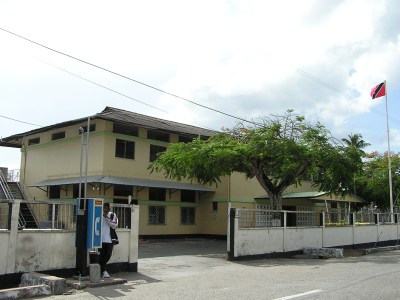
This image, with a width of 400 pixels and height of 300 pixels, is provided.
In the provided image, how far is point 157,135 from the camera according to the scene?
1056 inches

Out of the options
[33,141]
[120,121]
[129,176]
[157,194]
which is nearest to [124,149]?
[129,176]

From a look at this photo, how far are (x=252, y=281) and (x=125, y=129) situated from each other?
16.1 metres

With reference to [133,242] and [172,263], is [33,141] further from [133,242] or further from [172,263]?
[133,242]

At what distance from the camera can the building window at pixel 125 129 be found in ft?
81.9

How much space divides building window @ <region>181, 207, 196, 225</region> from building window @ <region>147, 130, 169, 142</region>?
4.49 metres

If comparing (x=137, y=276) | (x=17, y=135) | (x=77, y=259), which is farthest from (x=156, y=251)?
(x=17, y=135)

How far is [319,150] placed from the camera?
1786 centimetres

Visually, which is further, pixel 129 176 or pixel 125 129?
pixel 125 129

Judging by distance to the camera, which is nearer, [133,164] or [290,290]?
[290,290]

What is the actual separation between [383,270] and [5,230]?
9983mm

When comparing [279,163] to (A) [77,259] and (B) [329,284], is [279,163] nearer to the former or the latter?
(B) [329,284]

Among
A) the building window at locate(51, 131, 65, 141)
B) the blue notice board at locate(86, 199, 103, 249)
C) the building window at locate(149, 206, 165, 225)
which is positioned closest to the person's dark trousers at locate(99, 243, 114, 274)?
the blue notice board at locate(86, 199, 103, 249)

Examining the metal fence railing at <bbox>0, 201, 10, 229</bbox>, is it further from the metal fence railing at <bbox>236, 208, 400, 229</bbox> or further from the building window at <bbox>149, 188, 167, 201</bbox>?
the building window at <bbox>149, 188, 167, 201</bbox>

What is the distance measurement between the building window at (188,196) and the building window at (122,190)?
13.4 feet
